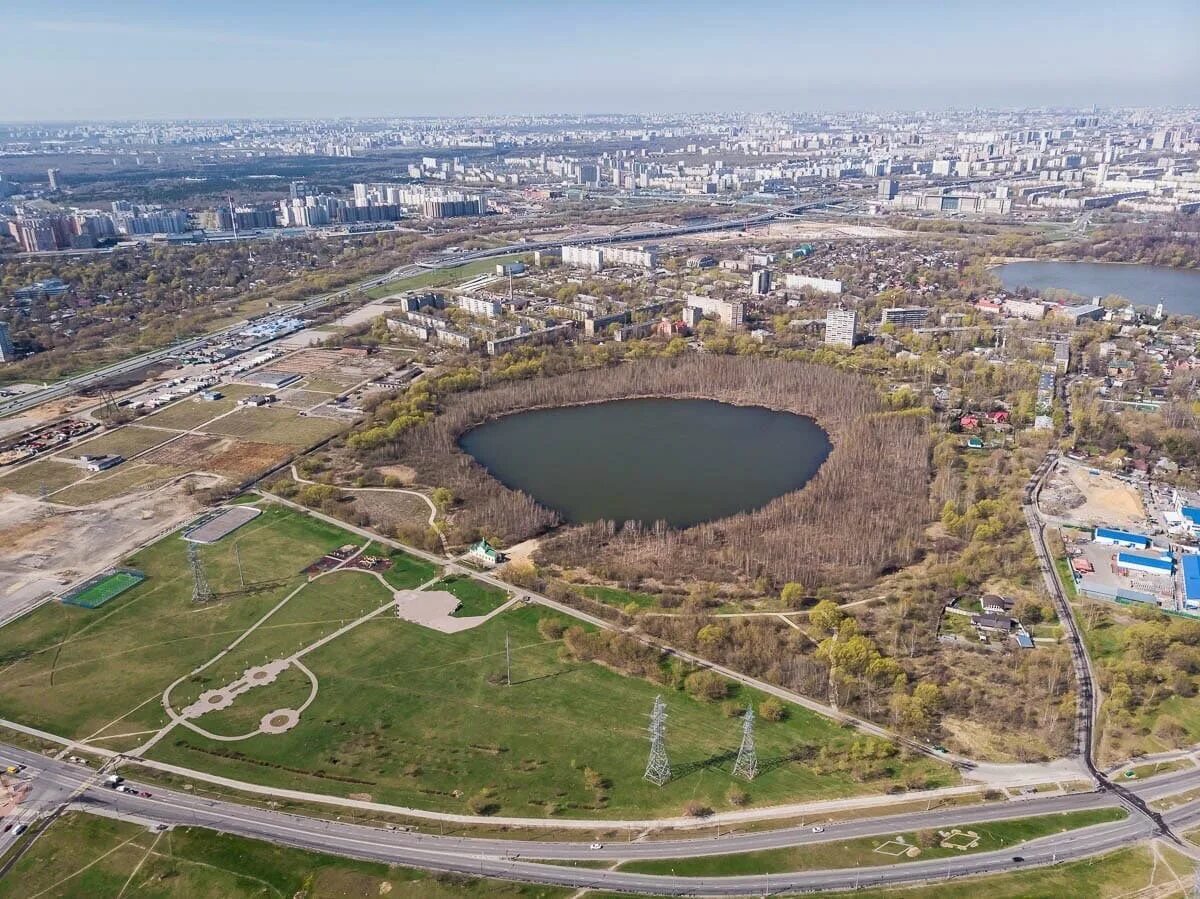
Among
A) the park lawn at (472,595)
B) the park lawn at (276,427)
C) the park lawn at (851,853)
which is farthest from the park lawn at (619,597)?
the park lawn at (276,427)

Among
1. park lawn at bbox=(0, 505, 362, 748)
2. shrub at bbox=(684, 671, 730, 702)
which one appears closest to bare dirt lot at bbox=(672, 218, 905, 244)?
park lawn at bbox=(0, 505, 362, 748)

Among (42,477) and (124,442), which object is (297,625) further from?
(124,442)

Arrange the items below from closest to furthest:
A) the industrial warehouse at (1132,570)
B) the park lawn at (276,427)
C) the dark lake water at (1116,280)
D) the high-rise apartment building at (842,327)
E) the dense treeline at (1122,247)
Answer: the industrial warehouse at (1132,570)
the park lawn at (276,427)
the high-rise apartment building at (842,327)
the dark lake water at (1116,280)
the dense treeline at (1122,247)

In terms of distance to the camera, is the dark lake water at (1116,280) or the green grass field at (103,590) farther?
the dark lake water at (1116,280)

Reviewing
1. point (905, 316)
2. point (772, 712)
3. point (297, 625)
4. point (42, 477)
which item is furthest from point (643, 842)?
point (905, 316)

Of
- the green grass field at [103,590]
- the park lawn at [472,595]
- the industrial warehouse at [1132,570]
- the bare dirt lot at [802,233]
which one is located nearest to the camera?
the industrial warehouse at [1132,570]

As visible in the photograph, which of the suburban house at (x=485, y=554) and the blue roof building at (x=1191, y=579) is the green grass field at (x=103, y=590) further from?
the blue roof building at (x=1191, y=579)
